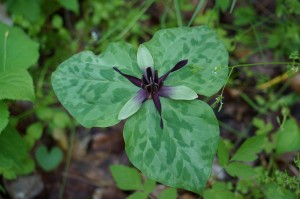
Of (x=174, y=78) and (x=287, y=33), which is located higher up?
(x=174, y=78)

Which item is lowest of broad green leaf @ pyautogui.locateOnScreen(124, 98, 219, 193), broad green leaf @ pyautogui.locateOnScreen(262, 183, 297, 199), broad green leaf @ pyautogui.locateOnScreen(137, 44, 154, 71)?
broad green leaf @ pyautogui.locateOnScreen(262, 183, 297, 199)

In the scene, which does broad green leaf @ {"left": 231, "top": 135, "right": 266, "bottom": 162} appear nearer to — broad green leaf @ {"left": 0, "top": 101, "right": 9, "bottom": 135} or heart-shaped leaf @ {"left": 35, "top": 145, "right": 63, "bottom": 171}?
broad green leaf @ {"left": 0, "top": 101, "right": 9, "bottom": 135}

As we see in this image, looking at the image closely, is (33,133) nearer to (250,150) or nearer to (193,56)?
(193,56)

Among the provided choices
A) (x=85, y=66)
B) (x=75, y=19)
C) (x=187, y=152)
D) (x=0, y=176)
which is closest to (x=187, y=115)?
(x=187, y=152)

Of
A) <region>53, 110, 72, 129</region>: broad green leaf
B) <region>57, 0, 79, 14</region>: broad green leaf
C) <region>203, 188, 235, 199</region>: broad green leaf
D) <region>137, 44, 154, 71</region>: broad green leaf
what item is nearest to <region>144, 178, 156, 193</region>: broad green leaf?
<region>203, 188, 235, 199</region>: broad green leaf

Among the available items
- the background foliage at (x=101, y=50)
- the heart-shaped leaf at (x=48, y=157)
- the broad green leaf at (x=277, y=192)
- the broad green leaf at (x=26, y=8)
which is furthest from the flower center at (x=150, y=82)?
the broad green leaf at (x=26, y=8)

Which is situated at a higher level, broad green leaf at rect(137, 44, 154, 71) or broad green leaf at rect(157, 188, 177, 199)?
broad green leaf at rect(137, 44, 154, 71)

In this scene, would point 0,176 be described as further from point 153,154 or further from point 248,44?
point 248,44
